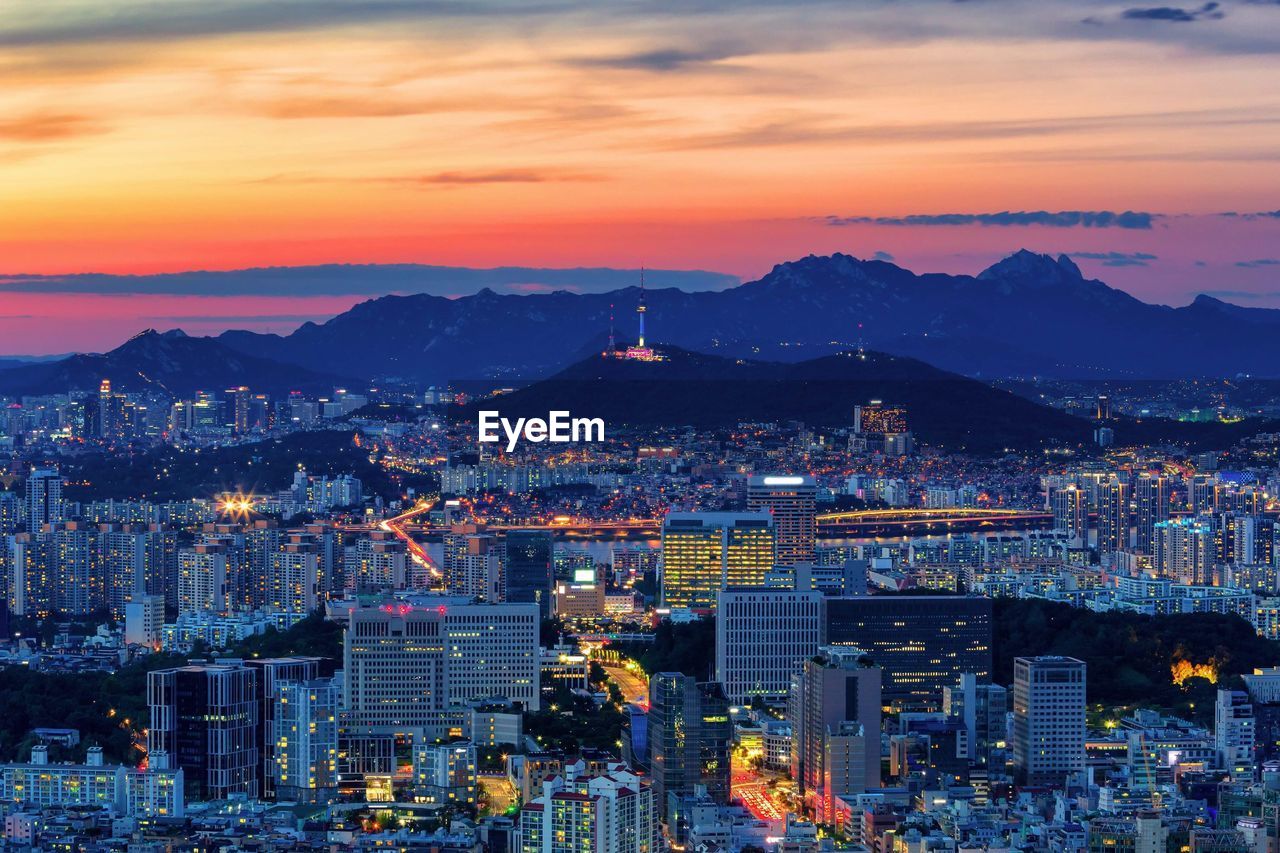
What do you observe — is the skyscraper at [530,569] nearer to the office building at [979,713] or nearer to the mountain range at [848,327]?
the office building at [979,713]

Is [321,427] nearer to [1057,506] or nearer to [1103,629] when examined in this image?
[1057,506]

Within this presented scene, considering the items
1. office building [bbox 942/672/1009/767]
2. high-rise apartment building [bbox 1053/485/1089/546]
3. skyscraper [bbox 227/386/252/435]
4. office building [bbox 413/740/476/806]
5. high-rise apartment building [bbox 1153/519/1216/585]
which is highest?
skyscraper [bbox 227/386/252/435]

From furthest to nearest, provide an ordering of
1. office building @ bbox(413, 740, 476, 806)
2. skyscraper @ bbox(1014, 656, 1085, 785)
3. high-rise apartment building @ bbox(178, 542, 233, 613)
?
1. high-rise apartment building @ bbox(178, 542, 233, 613)
2. skyscraper @ bbox(1014, 656, 1085, 785)
3. office building @ bbox(413, 740, 476, 806)

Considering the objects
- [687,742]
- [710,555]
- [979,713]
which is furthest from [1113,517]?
[687,742]

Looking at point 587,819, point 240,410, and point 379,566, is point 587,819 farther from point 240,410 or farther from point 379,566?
point 240,410

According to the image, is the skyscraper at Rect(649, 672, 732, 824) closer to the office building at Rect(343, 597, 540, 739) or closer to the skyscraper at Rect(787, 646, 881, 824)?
the skyscraper at Rect(787, 646, 881, 824)

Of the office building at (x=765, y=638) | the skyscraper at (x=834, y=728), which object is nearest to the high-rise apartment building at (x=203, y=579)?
the office building at (x=765, y=638)

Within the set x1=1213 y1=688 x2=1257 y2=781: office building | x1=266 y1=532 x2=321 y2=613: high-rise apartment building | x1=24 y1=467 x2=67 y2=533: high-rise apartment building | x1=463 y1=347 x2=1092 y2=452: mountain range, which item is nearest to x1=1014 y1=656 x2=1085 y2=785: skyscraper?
x1=1213 y1=688 x2=1257 y2=781: office building
